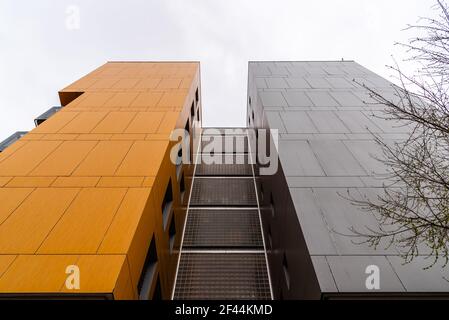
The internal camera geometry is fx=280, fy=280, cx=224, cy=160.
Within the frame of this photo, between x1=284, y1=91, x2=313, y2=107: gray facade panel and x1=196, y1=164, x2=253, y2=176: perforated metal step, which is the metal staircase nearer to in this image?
x1=196, y1=164, x2=253, y2=176: perforated metal step

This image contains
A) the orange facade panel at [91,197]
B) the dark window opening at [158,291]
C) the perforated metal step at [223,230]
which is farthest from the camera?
the perforated metal step at [223,230]

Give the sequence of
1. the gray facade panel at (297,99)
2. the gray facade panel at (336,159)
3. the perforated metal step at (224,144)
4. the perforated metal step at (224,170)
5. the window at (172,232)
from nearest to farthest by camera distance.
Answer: the gray facade panel at (336,159) < the window at (172,232) < the gray facade panel at (297,99) < the perforated metal step at (224,170) < the perforated metal step at (224,144)

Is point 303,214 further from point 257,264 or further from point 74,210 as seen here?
point 257,264

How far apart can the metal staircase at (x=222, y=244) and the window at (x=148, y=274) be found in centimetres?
360

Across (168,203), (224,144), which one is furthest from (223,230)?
(224,144)

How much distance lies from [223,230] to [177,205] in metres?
3.27

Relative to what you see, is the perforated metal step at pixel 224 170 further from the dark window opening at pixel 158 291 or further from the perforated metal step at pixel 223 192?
the dark window opening at pixel 158 291

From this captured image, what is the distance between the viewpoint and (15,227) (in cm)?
595

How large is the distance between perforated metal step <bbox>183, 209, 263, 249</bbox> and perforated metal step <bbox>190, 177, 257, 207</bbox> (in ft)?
2.49

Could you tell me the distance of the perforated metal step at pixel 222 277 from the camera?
425 inches

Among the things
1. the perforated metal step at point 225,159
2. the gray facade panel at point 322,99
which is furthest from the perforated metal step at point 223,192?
the gray facade panel at point 322,99

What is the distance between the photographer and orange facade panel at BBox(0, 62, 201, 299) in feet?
16.6
